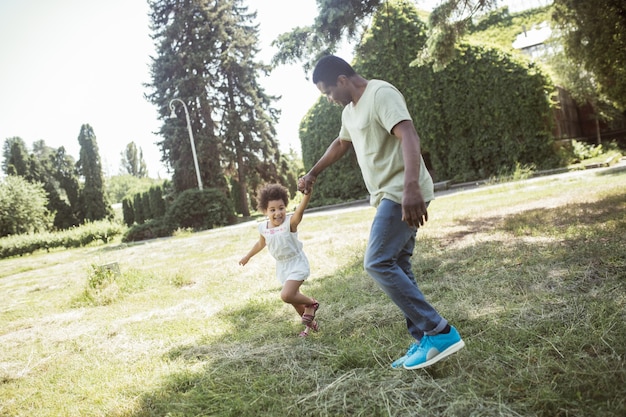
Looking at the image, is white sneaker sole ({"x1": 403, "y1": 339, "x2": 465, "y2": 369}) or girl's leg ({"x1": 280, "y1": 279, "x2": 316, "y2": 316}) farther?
girl's leg ({"x1": 280, "y1": 279, "x2": 316, "y2": 316})

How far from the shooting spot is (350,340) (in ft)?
9.82

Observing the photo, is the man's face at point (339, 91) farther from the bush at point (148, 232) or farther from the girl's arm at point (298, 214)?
the bush at point (148, 232)

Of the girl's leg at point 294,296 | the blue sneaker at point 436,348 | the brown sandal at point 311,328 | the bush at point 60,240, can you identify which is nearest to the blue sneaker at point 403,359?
the blue sneaker at point 436,348

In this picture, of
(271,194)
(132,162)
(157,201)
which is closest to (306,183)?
(271,194)

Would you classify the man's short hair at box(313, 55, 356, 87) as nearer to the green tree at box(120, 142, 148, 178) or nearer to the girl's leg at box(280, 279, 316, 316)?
the girl's leg at box(280, 279, 316, 316)

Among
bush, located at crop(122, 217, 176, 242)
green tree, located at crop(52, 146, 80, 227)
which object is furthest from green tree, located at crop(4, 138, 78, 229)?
bush, located at crop(122, 217, 176, 242)

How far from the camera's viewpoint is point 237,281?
5996 mm

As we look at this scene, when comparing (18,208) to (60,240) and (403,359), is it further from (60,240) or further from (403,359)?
(403,359)

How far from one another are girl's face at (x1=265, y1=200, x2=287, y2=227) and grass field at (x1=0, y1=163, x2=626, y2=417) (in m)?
0.90

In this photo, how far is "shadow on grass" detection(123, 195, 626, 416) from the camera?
2.01 metres

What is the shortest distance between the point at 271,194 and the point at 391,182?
147 cm

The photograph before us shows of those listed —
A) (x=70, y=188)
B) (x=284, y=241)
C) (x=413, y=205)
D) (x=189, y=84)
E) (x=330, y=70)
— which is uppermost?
(x=189, y=84)

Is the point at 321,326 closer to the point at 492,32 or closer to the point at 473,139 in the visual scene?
the point at 473,139

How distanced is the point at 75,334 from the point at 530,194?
9.75m
